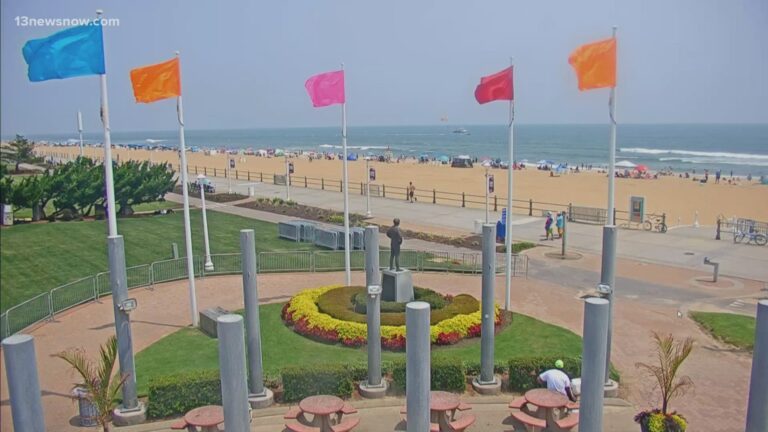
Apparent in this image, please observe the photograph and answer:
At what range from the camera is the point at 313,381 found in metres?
12.4

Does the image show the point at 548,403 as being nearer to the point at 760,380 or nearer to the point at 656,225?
the point at 760,380

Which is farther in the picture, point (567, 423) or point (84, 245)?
point (84, 245)

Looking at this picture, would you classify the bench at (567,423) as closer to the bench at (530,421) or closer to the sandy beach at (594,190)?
the bench at (530,421)

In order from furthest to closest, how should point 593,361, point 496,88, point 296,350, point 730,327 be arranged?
point 496,88, point 730,327, point 296,350, point 593,361

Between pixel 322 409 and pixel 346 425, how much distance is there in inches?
19.6

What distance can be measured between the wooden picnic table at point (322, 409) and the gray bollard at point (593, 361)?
442 cm

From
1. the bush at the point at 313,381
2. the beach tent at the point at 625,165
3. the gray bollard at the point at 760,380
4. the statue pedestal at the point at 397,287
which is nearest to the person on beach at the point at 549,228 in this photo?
the statue pedestal at the point at 397,287

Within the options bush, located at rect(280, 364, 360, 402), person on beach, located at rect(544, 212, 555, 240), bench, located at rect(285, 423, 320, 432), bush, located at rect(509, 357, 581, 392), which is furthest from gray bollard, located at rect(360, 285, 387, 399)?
person on beach, located at rect(544, 212, 555, 240)

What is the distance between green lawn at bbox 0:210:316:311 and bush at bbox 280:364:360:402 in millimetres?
10978

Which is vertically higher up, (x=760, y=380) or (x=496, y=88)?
(x=496, y=88)

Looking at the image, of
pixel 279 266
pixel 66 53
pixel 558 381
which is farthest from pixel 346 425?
pixel 279 266

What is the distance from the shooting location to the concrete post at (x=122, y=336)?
1146 cm

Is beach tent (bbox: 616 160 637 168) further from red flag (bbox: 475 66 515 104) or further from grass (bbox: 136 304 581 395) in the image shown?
grass (bbox: 136 304 581 395)

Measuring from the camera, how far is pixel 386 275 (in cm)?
1775
